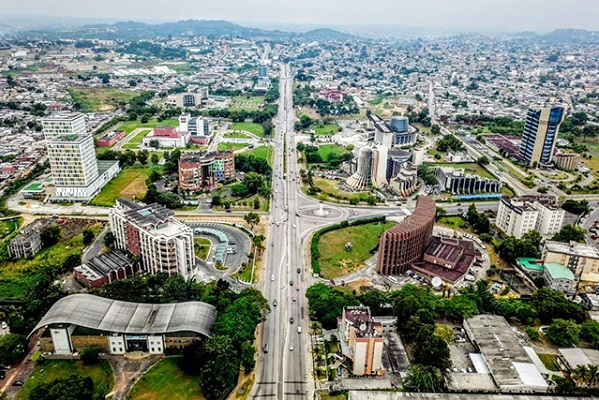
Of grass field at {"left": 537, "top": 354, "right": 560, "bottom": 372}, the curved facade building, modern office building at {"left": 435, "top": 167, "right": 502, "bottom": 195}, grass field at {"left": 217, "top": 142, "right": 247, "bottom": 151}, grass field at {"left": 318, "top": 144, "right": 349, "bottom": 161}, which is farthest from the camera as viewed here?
grass field at {"left": 217, "top": 142, "right": 247, "bottom": 151}

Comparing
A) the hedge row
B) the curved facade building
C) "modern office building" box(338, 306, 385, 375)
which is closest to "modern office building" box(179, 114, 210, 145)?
the hedge row

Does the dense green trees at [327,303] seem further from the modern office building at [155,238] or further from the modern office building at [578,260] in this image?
the modern office building at [578,260]

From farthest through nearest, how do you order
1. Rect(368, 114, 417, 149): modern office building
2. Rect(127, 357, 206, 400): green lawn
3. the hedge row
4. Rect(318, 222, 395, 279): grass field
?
Rect(368, 114, 417, 149): modern office building
Rect(318, 222, 395, 279): grass field
the hedge row
Rect(127, 357, 206, 400): green lawn

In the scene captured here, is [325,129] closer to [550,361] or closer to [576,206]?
[576,206]

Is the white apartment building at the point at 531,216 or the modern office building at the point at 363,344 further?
the white apartment building at the point at 531,216

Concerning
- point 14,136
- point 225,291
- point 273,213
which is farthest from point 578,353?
point 14,136

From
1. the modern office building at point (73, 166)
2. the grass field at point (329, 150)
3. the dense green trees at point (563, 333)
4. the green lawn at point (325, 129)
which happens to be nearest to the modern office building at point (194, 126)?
the grass field at point (329, 150)

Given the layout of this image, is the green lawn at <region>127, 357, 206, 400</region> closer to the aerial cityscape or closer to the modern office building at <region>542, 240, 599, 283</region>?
the aerial cityscape

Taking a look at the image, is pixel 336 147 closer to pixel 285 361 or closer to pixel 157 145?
pixel 157 145
